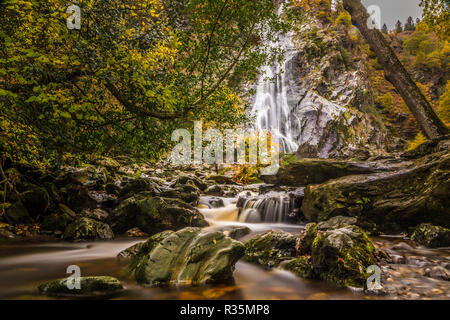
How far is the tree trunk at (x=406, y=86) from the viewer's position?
700cm

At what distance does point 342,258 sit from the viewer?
11.8 feet

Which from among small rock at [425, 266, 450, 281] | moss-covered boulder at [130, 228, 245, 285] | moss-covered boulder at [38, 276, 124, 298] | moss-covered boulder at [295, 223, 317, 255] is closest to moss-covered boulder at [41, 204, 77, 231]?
moss-covered boulder at [130, 228, 245, 285]

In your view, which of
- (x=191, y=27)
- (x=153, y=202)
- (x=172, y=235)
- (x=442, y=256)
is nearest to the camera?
(x=172, y=235)

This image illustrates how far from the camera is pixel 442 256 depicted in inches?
188

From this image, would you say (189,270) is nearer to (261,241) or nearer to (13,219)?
(261,241)

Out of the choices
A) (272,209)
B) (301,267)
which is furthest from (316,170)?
(301,267)

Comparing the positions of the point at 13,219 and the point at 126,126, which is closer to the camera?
the point at 126,126

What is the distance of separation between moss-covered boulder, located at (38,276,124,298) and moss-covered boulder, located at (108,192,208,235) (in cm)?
441

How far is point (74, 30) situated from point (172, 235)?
3.78 meters

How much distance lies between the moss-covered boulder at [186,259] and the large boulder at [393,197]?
4.99 metres

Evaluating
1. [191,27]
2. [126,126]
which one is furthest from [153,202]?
[191,27]

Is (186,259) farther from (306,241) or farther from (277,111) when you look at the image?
(277,111)

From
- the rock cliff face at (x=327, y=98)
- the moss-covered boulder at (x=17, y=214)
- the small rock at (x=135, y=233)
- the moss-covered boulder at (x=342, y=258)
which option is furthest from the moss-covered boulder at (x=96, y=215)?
the rock cliff face at (x=327, y=98)

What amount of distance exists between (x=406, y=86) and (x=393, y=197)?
3.32 metres
